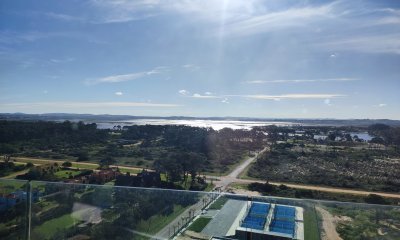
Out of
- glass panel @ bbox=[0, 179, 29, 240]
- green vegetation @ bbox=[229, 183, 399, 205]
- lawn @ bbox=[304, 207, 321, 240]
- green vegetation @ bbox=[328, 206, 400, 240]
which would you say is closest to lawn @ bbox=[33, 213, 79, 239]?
glass panel @ bbox=[0, 179, 29, 240]

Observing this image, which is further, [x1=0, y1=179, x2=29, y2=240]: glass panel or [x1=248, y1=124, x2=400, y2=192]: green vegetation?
[x1=248, y1=124, x2=400, y2=192]: green vegetation

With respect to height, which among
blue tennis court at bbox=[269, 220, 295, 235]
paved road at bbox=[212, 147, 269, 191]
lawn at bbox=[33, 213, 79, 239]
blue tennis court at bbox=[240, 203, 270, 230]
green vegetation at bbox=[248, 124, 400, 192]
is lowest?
paved road at bbox=[212, 147, 269, 191]

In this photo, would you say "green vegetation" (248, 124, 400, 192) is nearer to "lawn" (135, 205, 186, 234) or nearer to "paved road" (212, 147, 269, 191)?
"paved road" (212, 147, 269, 191)

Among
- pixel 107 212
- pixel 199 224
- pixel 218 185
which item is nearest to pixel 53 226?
pixel 107 212

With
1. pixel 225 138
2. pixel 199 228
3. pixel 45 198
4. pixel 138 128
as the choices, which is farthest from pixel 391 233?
pixel 138 128

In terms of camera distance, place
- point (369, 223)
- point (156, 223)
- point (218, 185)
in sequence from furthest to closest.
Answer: point (218, 185), point (156, 223), point (369, 223)

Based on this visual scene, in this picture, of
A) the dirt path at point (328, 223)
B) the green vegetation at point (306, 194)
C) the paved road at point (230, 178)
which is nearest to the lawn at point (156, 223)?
the dirt path at point (328, 223)

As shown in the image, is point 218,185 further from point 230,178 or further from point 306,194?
point 306,194

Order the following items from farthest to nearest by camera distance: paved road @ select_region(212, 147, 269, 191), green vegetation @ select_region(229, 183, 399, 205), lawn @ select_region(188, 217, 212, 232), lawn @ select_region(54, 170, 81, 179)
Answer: lawn @ select_region(54, 170, 81, 179)
paved road @ select_region(212, 147, 269, 191)
green vegetation @ select_region(229, 183, 399, 205)
lawn @ select_region(188, 217, 212, 232)

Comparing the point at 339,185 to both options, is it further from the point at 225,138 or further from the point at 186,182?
the point at 225,138
